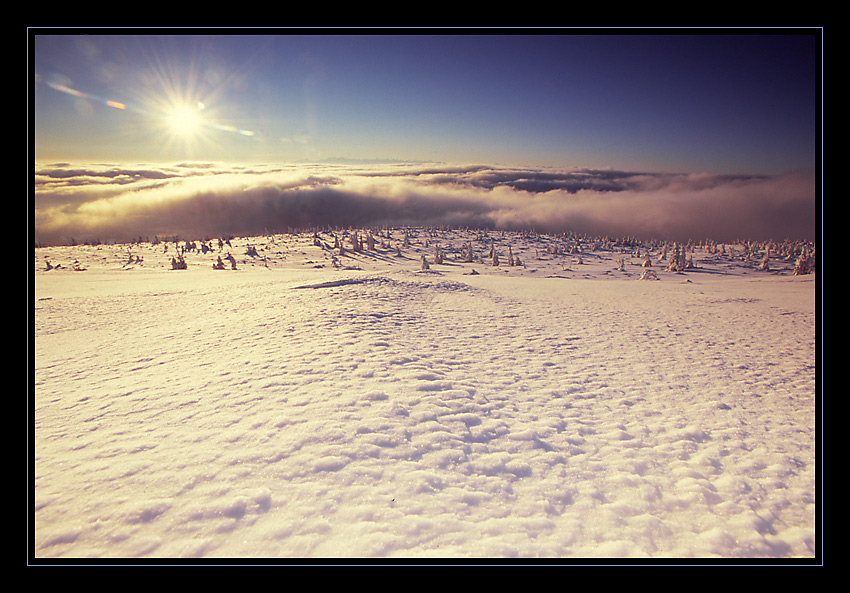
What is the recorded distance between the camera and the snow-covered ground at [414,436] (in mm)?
2609

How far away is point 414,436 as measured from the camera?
12.2ft

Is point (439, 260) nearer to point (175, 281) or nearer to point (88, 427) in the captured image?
point (175, 281)

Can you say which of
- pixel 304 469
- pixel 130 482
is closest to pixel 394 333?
pixel 304 469

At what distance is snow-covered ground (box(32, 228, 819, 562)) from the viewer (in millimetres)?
2609

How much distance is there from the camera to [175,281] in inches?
580

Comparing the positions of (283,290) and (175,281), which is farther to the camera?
(175,281)

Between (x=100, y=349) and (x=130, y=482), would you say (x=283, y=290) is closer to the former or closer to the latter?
(x=100, y=349)

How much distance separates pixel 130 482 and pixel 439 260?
23725 mm
